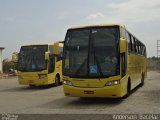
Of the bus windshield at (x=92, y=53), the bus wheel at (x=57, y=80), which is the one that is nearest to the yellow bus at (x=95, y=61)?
the bus windshield at (x=92, y=53)

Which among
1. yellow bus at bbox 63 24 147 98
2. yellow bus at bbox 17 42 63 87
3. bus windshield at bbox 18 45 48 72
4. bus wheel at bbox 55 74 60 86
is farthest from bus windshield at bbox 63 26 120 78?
bus wheel at bbox 55 74 60 86

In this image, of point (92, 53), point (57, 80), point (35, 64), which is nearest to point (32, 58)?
point (35, 64)

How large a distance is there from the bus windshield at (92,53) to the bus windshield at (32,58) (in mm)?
8557

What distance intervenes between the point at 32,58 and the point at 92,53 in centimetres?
971

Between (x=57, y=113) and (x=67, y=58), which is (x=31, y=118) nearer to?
(x=57, y=113)

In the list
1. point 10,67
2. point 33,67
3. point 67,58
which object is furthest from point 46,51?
→ point 10,67

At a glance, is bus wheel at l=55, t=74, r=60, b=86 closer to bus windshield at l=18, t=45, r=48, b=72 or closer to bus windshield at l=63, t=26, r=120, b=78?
bus windshield at l=18, t=45, r=48, b=72

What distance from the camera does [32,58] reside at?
24219 millimetres

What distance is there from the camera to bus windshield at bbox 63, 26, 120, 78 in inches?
589

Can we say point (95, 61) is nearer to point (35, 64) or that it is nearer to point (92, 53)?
point (92, 53)

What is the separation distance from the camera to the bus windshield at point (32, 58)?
24109mm

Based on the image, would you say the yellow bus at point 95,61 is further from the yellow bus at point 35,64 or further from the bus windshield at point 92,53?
the yellow bus at point 35,64

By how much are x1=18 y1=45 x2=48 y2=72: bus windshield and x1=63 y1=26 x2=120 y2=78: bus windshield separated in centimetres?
856

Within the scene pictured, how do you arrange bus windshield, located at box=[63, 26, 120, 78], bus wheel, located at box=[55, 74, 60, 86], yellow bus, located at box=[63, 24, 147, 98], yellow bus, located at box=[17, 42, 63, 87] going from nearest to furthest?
1. yellow bus, located at box=[63, 24, 147, 98]
2. bus windshield, located at box=[63, 26, 120, 78]
3. yellow bus, located at box=[17, 42, 63, 87]
4. bus wheel, located at box=[55, 74, 60, 86]
